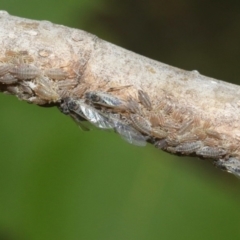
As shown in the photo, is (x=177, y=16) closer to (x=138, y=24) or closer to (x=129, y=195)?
(x=138, y=24)

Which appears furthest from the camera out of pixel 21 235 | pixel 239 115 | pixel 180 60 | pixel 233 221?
pixel 180 60

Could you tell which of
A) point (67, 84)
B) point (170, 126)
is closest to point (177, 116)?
point (170, 126)

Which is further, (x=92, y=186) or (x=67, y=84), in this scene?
(x=92, y=186)

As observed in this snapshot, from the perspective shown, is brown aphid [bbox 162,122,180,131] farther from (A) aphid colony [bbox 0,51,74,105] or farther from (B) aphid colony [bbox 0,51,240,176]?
(A) aphid colony [bbox 0,51,74,105]

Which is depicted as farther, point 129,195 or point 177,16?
point 177,16

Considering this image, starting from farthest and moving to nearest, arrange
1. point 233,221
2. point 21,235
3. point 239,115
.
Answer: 1. point 233,221
2. point 21,235
3. point 239,115

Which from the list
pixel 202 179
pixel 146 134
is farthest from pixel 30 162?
pixel 146 134

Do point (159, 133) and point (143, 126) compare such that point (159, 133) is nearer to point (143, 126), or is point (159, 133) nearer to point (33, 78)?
point (143, 126)
